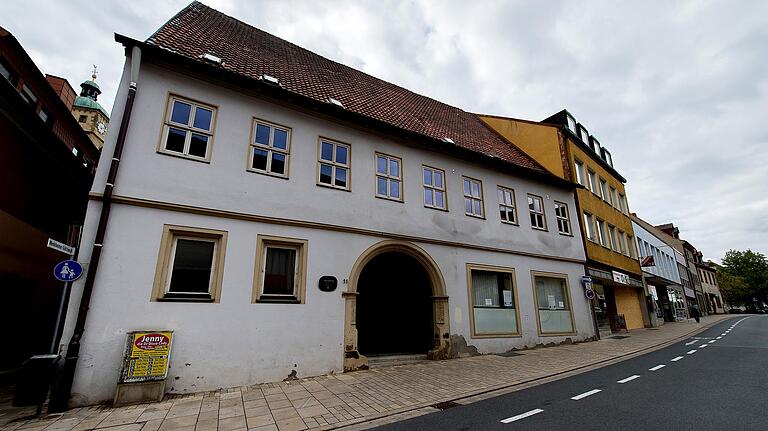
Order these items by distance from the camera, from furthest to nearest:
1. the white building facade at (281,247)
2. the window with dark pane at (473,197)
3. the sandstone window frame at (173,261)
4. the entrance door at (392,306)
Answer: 1. the window with dark pane at (473,197)
2. the entrance door at (392,306)
3. the sandstone window frame at (173,261)
4. the white building facade at (281,247)

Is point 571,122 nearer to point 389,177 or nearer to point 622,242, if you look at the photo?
point 622,242

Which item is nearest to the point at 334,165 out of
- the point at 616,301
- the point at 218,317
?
the point at 218,317

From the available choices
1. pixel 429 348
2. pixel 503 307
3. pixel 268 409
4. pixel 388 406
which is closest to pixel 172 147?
pixel 268 409

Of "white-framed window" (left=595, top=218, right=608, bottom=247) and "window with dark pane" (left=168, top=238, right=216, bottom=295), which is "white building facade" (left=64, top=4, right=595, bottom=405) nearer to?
"window with dark pane" (left=168, top=238, right=216, bottom=295)

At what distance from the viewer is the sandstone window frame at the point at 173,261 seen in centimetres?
675

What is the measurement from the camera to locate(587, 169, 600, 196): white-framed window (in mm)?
19353

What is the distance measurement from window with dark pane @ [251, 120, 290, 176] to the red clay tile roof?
1298 mm

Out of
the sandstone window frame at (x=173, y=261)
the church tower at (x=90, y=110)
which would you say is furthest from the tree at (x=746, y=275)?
the church tower at (x=90, y=110)

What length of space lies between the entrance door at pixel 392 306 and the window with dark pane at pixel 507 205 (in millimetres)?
4373

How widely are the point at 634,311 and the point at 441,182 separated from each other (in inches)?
740

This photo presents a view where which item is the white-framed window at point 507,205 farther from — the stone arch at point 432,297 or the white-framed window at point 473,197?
the stone arch at point 432,297

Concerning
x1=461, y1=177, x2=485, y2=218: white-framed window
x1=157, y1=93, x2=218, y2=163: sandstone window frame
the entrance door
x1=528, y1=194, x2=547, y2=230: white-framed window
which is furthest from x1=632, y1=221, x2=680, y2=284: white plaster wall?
x1=157, y1=93, x2=218, y2=163: sandstone window frame

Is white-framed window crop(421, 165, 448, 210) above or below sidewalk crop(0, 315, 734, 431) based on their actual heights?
above

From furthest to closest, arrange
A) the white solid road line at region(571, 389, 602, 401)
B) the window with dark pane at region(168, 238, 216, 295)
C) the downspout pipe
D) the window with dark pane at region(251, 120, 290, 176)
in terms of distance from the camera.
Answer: the window with dark pane at region(251, 120, 290, 176), the window with dark pane at region(168, 238, 216, 295), the white solid road line at region(571, 389, 602, 401), the downspout pipe
